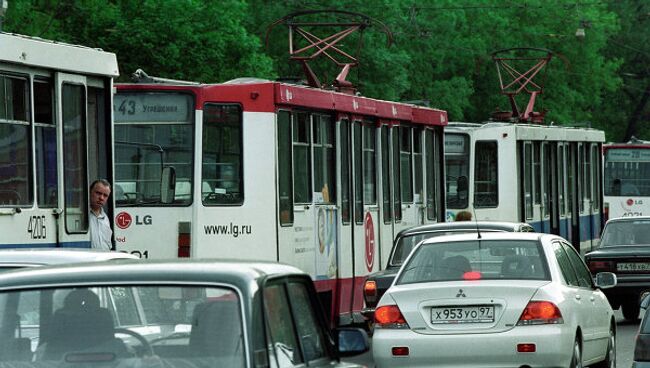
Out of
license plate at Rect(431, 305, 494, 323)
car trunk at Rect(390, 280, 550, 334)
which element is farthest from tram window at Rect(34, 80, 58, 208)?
license plate at Rect(431, 305, 494, 323)

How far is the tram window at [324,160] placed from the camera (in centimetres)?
2114

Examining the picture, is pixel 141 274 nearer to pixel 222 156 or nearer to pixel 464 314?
pixel 464 314

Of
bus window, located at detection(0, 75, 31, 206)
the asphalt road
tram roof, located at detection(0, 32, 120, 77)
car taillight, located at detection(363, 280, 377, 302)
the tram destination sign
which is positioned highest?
tram roof, located at detection(0, 32, 120, 77)

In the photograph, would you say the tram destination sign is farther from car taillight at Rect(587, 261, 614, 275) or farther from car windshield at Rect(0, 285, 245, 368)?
car windshield at Rect(0, 285, 245, 368)

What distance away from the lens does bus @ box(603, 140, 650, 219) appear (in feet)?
173

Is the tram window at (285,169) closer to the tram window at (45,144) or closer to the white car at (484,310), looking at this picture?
the tram window at (45,144)

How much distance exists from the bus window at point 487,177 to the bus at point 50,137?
19112mm

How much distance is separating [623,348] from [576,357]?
22.1 ft

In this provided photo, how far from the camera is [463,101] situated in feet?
207

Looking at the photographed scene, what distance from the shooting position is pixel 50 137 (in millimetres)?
14688

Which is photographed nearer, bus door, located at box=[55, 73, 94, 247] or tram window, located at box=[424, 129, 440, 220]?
bus door, located at box=[55, 73, 94, 247]

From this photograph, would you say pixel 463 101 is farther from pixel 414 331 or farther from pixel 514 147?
pixel 414 331

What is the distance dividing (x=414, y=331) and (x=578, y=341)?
1.38 metres

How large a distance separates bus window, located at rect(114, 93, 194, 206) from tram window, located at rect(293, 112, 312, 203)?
4.98ft
